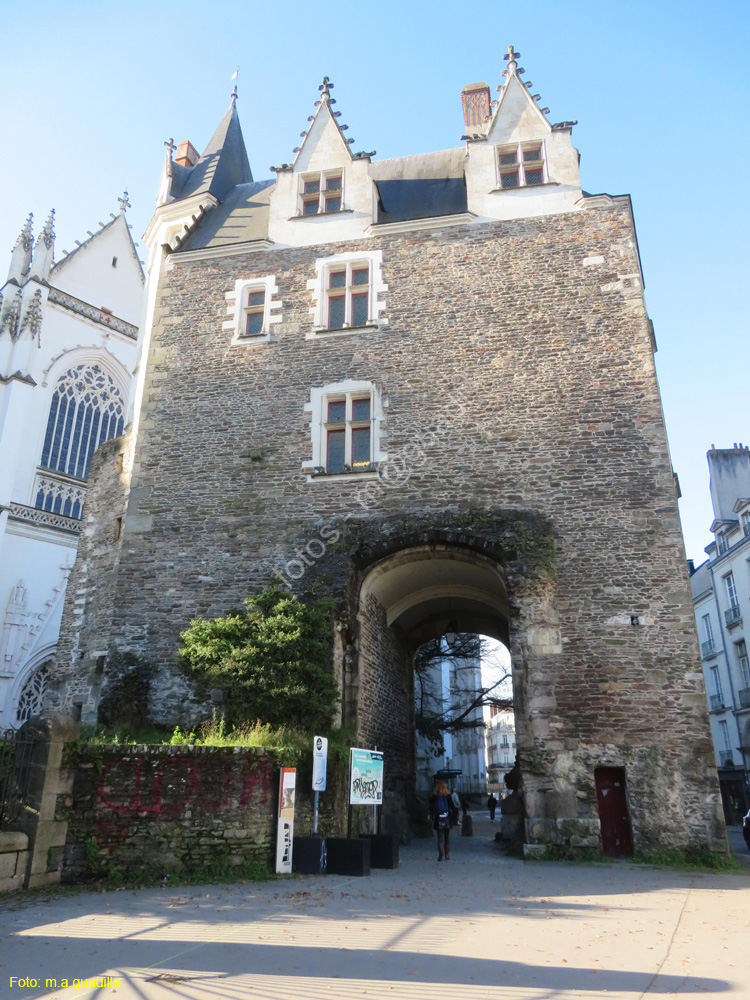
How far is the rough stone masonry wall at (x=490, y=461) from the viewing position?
10.7 meters

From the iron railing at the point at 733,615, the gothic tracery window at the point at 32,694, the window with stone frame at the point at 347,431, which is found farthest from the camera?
the iron railing at the point at 733,615

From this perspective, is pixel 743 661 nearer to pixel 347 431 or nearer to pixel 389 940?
pixel 347 431

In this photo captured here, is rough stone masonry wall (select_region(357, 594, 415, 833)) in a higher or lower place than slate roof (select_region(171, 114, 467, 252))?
lower

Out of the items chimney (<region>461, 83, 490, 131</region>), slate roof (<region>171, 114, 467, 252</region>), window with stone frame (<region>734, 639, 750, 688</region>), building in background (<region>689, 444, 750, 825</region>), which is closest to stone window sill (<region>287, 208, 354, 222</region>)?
slate roof (<region>171, 114, 467, 252</region>)

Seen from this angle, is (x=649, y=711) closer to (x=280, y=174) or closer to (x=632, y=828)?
(x=632, y=828)

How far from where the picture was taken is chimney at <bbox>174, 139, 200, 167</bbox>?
68.2 feet

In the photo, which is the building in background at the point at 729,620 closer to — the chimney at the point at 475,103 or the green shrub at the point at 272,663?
the chimney at the point at 475,103

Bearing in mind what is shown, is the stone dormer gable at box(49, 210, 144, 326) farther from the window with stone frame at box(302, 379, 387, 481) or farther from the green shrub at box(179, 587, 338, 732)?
the green shrub at box(179, 587, 338, 732)

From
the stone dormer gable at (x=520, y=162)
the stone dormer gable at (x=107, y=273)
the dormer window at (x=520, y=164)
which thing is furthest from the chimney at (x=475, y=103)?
the stone dormer gable at (x=107, y=273)

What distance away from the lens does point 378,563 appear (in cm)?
1234

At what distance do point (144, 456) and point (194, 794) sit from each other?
25.0ft

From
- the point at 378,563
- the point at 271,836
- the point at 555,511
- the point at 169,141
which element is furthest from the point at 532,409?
the point at 169,141

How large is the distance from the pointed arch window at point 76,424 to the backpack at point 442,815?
63.3 ft

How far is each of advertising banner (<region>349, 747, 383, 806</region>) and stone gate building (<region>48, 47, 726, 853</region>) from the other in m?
1.67
